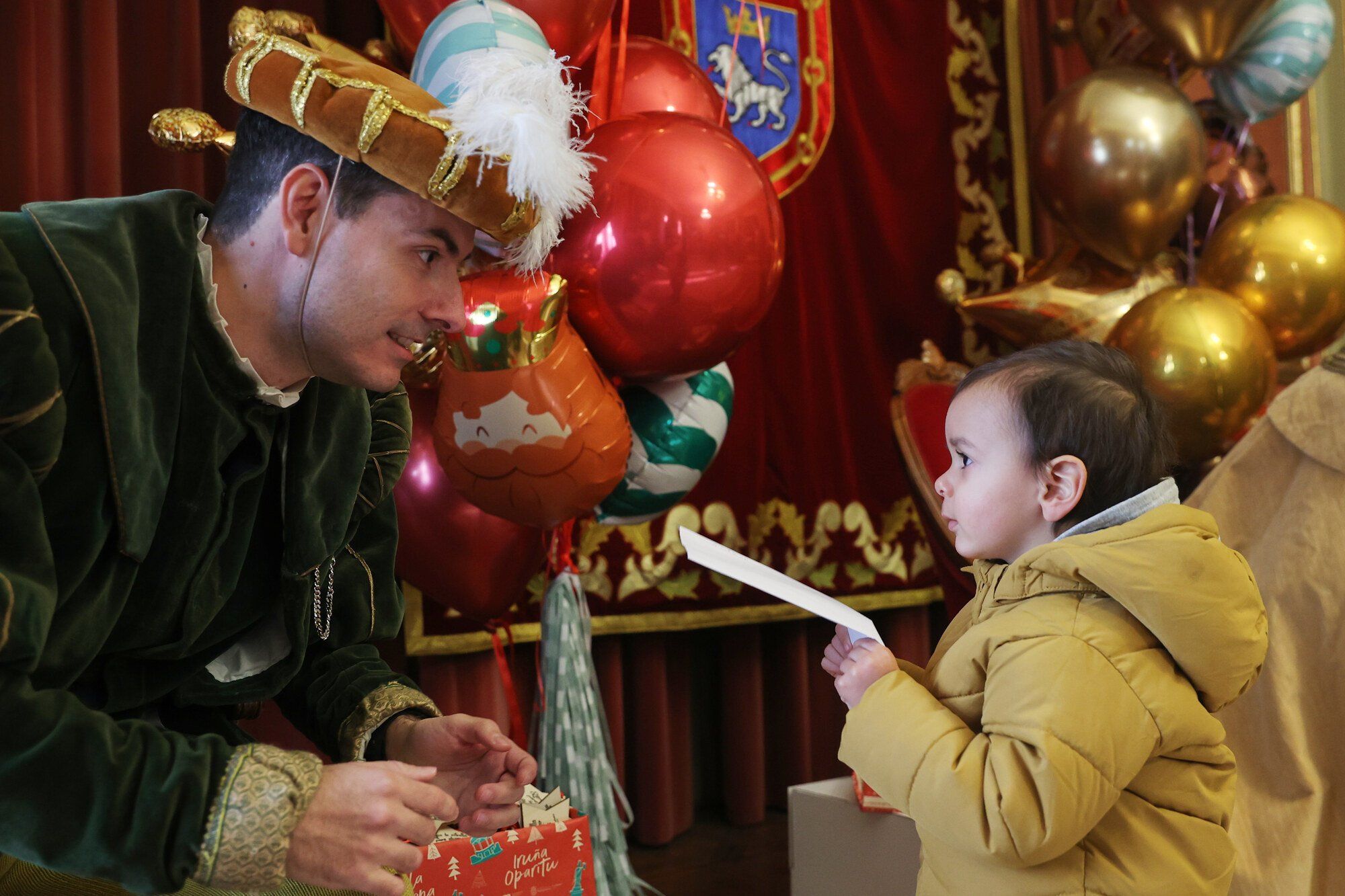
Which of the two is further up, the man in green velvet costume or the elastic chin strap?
the elastic chin strap

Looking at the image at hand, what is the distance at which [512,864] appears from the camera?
128 centimetres

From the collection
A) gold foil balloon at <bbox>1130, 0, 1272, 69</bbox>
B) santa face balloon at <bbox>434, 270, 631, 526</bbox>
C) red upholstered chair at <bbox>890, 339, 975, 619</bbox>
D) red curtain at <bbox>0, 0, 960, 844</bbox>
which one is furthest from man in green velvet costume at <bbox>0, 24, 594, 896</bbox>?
gold foil balloon at <bbox>1130, 0, 1272, 69</bbox>

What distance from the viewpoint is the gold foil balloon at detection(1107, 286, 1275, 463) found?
6.75 ft

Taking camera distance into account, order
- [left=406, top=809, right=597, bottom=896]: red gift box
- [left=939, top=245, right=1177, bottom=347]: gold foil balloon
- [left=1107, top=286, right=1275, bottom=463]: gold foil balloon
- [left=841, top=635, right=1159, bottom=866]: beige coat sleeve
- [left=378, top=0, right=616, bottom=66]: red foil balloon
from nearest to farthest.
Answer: [left=841, top=635, right=1159, bottom=866]: beige coat sleeve < [left=406, top=809, right=597, bottom=896]: red gift box < [left=378, top=0, right=616, bottom=66]: red foil balloon < [left=1107, top=286, right=1275, bottom=463]: gold foil balloon < [left=939, top=245, right=1177, bottom=347]: gold foil balloon

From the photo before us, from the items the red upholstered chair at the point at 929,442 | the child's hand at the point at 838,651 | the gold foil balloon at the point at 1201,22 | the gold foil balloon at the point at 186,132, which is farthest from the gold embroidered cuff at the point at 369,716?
the gold foil balloon at the point at 1201,22

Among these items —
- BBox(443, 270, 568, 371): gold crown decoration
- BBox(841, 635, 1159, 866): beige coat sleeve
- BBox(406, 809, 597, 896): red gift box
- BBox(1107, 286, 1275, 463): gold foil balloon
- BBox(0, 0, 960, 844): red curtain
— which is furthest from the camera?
BBox(0, 0, 960, 844): red curtain

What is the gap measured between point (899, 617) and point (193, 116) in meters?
1.94

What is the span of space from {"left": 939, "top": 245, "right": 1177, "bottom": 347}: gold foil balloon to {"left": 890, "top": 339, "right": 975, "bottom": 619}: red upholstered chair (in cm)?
18

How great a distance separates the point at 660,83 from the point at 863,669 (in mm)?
1010

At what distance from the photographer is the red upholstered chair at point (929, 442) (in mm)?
2146

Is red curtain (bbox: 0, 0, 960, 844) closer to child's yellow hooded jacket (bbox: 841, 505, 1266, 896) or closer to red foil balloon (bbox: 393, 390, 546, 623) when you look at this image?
red foil balloon (bbox: 393, 390, 546, 623)

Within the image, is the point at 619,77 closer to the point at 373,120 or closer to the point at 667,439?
the point at 667,439

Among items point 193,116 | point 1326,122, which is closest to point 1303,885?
point 193,116

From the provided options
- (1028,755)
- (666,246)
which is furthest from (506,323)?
(1028,755)
